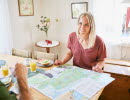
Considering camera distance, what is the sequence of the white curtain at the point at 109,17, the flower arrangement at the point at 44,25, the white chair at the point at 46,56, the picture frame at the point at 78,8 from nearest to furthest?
the white chair at the point at 46,56, the white curtain at the point at 109,17, the picture frame at the point at 78,8, the flower arrangement at the point at 44,25

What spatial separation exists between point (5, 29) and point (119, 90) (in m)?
2.14

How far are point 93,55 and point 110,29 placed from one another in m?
1.25

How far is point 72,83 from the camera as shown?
4.09 ft

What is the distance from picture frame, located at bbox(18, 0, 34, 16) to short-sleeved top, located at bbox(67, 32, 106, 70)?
1.51m

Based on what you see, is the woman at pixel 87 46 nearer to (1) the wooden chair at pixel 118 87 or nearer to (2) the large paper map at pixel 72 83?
(2) the large paper map at pixel 72 83

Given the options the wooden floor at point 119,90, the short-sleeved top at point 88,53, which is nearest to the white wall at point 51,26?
Answer: the wooden floor at point 119,90

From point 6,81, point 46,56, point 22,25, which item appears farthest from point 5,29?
point 6,81

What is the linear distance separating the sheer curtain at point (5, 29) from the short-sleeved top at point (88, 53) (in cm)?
130

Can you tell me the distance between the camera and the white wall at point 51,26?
9.14ft

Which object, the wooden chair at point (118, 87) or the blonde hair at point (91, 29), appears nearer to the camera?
the blonde hair at point (91, 29)

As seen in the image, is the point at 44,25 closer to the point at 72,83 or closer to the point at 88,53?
the point at 88,53

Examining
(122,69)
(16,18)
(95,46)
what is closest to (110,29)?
(122,69)

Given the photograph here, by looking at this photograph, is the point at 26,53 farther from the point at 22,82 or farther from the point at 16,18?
the point at 22,82

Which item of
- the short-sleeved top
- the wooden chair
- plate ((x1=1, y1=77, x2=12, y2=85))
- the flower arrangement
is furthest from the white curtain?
plate ((x1=1, y1=77, x2=12, y2=85))
